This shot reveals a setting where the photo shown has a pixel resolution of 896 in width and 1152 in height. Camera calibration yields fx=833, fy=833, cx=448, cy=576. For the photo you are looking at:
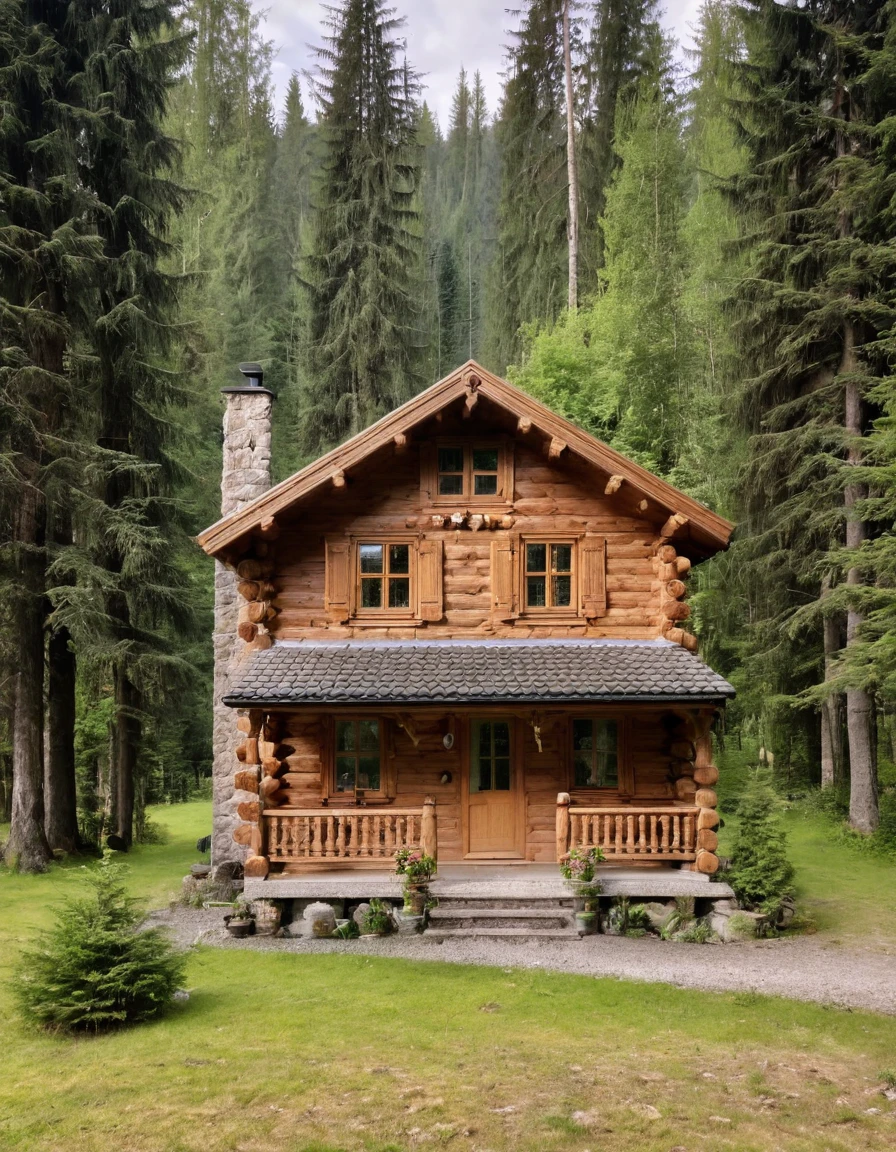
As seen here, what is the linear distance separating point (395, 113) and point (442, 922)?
2571cm

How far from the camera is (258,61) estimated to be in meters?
41.9

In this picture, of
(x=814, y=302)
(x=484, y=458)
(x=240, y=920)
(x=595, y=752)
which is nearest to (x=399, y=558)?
(x=484, y=458)

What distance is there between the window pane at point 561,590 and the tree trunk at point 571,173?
48.4 ft

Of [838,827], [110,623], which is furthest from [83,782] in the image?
[838,827]

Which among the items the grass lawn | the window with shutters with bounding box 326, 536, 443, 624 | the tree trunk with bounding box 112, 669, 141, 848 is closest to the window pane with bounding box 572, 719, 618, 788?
the window with shutters with bounding box 326, 536, 443, 624

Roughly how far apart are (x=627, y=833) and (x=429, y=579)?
17.8ft

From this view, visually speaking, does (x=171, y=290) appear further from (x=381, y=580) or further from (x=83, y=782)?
(x=83, y=782)

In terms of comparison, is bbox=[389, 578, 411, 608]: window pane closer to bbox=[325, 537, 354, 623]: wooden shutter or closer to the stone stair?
bbox=[325, 537, 354, 623]: wooden shutter

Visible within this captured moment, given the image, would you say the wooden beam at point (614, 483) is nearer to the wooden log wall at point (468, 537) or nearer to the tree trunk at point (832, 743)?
the wooden log wall at point (468, 537)

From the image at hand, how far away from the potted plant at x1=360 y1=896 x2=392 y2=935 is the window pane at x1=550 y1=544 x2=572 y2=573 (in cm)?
649

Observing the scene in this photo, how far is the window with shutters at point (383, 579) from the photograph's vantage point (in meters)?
15.0

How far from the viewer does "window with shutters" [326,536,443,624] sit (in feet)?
49.1

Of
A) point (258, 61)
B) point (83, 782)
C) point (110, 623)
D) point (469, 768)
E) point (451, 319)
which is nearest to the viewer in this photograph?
point (469, 768)

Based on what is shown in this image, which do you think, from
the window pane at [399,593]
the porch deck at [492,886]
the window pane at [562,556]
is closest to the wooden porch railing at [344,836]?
the porch deck at [492,886]
